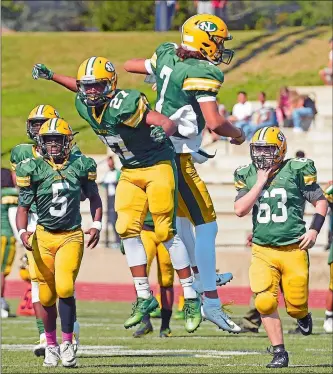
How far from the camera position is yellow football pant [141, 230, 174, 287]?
14.7 m

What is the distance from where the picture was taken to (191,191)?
10078 millimetres

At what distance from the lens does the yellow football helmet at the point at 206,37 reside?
962 centimetres

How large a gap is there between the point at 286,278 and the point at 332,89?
1615 cm

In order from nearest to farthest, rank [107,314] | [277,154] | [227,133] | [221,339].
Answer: [227,133] → [277,154] → [221,339] → [107,314]

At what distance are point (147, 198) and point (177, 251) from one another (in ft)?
1.63

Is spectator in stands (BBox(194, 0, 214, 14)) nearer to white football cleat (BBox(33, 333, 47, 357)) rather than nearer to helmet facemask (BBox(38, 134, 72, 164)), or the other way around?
white football cleat (BBox(33, 333, 47, 357))

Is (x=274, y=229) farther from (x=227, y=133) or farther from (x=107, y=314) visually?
(x=107, y=314)

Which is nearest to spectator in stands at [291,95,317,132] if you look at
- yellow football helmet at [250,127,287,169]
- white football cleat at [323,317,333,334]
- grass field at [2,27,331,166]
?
grass field at [2,27,331,166]

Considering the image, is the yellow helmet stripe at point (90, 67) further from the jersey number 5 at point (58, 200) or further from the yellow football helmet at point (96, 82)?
the jersey number 5 at point (58, 200)

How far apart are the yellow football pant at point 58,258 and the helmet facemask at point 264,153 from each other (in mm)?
1734

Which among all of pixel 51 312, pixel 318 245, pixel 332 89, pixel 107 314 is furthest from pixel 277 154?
pixel 332 89

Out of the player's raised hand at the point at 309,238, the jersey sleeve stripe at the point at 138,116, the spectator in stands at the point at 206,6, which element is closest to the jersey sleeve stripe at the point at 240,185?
the player's raised hand at the point at 309,238

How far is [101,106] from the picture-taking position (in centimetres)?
970

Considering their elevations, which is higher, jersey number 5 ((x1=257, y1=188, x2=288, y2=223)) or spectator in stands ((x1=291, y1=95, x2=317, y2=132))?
spectator in stands ((x1=291, y1=95, x2=317, y2=132))
